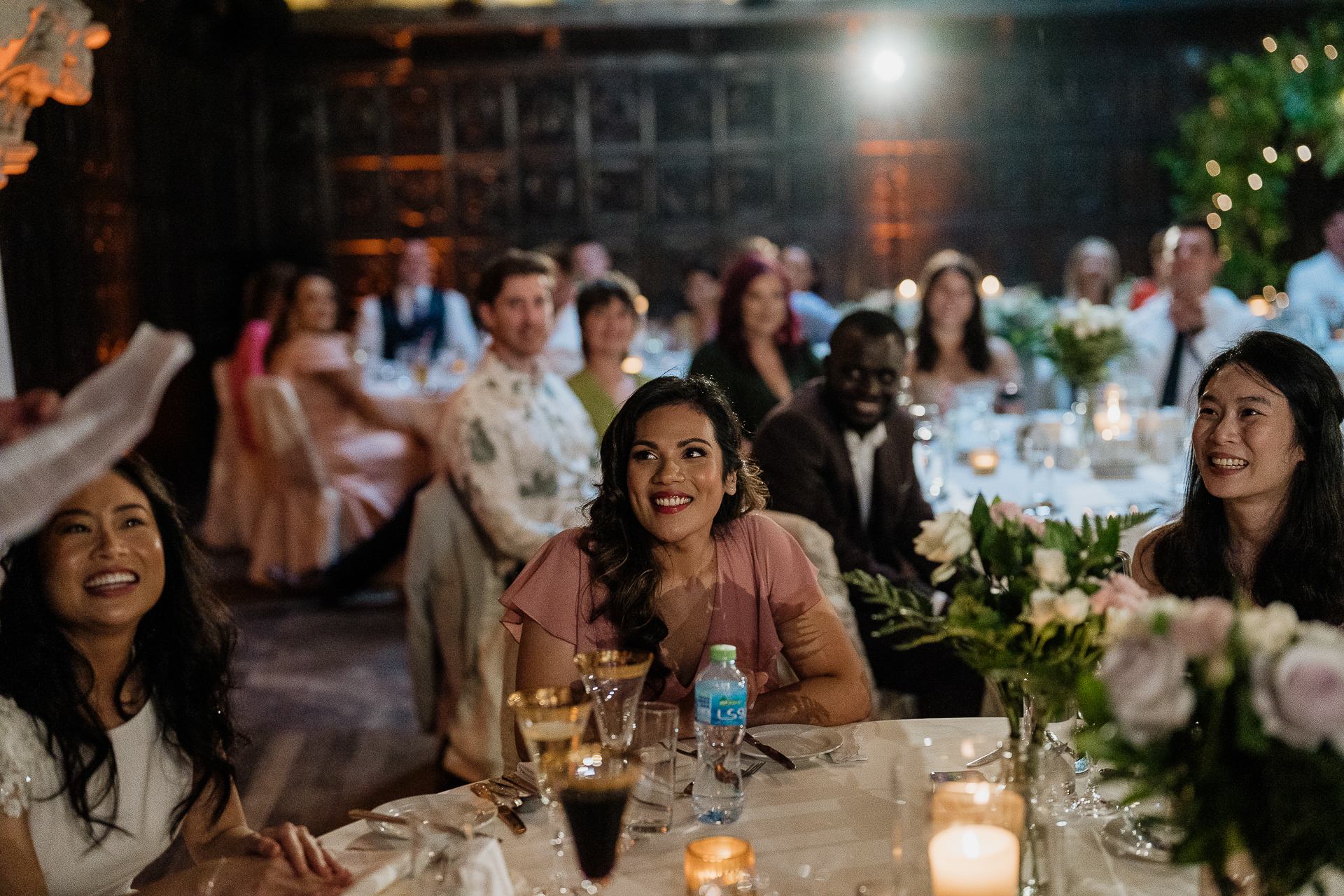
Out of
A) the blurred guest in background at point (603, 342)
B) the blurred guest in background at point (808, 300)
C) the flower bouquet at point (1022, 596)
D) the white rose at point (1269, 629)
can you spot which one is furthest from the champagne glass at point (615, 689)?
the blurred guest in background at point (808, 300)

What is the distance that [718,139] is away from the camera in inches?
356

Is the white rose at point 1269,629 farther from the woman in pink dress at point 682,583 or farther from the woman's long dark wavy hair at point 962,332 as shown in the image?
the woman's long dark wavy hair at point 962,332

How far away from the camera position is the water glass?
1.51 meters

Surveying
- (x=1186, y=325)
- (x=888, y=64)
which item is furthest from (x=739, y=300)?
(x=888, y=64)

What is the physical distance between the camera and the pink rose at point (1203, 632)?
41.3 inches

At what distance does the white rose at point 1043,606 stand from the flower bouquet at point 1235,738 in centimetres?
16

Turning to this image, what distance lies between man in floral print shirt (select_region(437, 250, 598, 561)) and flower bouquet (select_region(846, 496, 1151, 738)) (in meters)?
1.93

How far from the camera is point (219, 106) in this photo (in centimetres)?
823

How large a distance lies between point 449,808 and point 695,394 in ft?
2.72

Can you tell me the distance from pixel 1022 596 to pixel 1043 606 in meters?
0.06

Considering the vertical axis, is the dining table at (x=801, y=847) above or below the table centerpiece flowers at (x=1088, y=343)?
below

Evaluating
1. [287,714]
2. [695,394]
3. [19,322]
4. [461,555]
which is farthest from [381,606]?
[695,394]

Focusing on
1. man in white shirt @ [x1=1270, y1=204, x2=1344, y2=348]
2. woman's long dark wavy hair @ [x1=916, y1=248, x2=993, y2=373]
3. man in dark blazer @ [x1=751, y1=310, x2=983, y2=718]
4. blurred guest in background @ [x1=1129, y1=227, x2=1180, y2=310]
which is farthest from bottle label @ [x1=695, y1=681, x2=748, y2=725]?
blurred guest in background @ [x1=1129, y1=227, x2=1180, y2=310]

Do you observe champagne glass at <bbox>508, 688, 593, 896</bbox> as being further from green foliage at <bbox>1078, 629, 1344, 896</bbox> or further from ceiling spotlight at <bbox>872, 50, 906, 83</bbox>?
ceiling spotlight at <bbox>872, 50, 906, 83</bbox>
